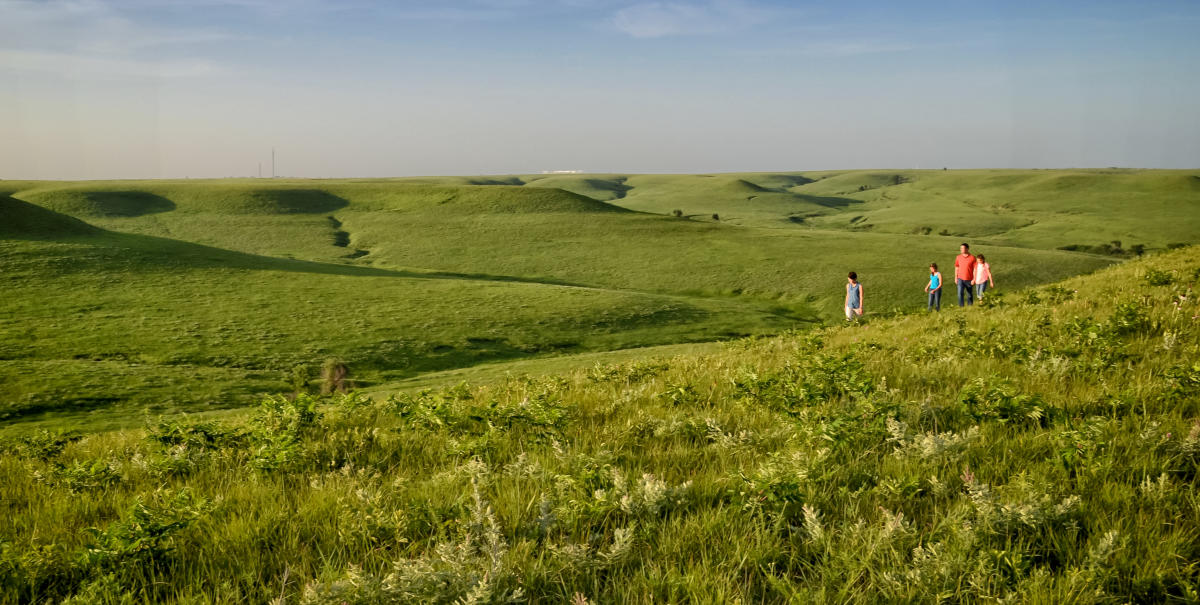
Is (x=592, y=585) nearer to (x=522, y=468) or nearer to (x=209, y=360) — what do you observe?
(x=522, y=468)

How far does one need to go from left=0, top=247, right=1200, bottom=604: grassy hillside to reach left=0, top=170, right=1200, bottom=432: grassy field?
47.8 feet

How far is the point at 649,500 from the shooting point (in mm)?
4598

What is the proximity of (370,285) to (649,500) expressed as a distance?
53483 millimetres

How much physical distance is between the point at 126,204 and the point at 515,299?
293ft

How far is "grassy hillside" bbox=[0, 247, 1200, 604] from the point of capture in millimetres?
3816

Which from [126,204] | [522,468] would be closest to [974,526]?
[522,468]

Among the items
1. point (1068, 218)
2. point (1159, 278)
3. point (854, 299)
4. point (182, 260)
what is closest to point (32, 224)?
point (182, 260)

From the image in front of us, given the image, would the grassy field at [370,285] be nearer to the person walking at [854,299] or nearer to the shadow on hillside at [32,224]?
the shadow on hillside at [32,224]

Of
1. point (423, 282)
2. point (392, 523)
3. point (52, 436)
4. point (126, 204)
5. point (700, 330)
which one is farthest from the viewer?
point (126, 204)

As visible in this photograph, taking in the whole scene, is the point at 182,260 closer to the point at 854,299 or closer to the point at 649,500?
the point at 854,299

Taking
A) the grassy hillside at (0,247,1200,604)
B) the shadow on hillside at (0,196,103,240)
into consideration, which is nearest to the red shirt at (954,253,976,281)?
the grassy hillside at (0,247,1200,604)

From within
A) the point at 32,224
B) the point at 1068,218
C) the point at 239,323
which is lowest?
the point at 239,323

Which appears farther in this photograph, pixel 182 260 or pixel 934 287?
pixel 182 260

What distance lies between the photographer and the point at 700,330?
44750 mm
